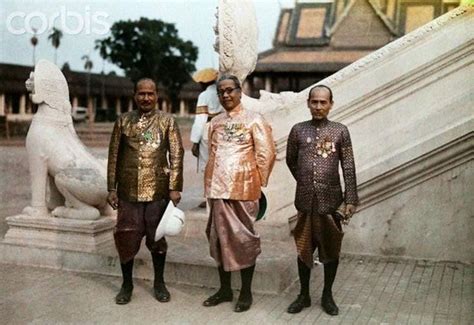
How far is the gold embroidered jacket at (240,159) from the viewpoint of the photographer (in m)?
3.83

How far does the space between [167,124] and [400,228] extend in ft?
8.81

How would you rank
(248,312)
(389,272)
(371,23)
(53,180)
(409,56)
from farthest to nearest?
(371,23), (409,56), (53,180), (389,272), (248,312)

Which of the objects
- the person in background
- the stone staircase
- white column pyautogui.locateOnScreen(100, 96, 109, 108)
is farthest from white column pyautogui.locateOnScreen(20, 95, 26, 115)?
the stone staircase

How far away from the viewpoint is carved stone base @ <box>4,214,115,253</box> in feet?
16.3

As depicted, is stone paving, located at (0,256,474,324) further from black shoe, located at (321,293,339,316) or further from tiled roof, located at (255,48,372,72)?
tiled roof, located at (255,48,372,72)

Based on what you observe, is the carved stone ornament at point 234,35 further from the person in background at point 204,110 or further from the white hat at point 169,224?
the white hat at point 169,224

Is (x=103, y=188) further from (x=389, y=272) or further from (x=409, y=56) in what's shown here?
(x=409, y=56)

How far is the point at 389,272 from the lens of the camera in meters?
5.02

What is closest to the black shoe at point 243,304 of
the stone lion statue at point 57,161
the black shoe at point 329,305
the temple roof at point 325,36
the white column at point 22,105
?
the black shoe at point 329,305

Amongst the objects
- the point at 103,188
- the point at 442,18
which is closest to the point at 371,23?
the point at 442,18

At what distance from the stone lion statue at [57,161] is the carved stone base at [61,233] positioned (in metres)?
0.11

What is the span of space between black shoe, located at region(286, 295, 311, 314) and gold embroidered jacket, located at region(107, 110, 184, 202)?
112 centimetres

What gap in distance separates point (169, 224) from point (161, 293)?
52 cm

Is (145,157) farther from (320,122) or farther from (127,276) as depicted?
(320,122)
